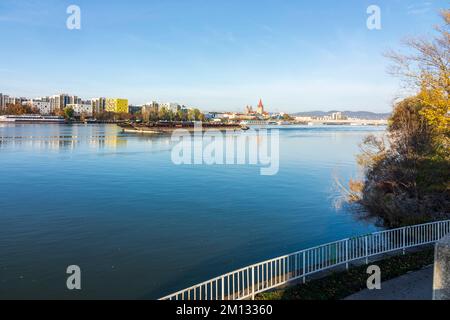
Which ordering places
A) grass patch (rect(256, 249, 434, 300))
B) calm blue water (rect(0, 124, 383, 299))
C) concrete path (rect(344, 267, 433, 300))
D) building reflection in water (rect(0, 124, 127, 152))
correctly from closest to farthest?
1. concrete path (rect(344, 267, 433, 300))
2. grass patch (rect(256, 249, 434, 300))
3. calm blue water (rect(0, 124, 383, 299))
4. building reflection in water (rect(0, 124, 127, 152))

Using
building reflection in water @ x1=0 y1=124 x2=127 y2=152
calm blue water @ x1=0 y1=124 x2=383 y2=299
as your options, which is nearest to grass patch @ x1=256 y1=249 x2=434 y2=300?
calm blue water @ x1=0 y1=124 x2=383 y2=299

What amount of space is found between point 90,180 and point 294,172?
20.2 m

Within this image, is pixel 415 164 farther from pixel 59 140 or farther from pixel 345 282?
pixel 59 140

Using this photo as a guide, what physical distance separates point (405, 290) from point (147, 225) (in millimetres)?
13437

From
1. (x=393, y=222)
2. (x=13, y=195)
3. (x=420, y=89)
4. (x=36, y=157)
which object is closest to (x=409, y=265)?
(x=420, y=89)

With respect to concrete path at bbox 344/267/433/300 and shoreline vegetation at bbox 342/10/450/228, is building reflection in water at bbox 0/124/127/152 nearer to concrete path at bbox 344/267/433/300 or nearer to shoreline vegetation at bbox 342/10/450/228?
shoreline vegetation at bbox 342/10/450/228

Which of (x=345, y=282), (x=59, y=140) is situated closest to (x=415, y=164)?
(x=345, y=282)

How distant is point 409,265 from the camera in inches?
464

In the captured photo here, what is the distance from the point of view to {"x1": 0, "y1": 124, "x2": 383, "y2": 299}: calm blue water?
13.9 m

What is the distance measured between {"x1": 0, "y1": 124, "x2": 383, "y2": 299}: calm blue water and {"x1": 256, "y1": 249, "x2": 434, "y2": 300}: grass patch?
4.34m

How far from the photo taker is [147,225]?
20.2 metres
